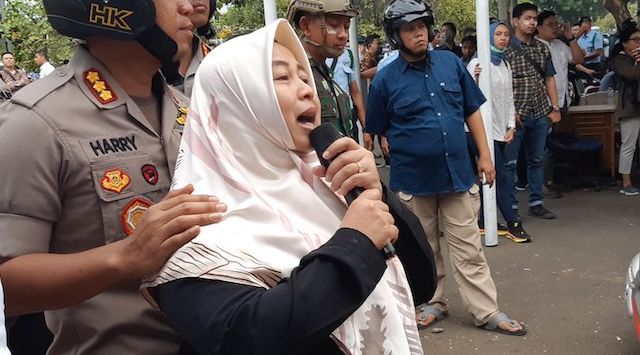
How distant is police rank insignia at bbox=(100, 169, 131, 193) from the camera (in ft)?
4.91

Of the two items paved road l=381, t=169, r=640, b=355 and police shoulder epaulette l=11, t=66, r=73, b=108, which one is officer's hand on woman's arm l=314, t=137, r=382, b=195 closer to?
police shoulder epaulette l=11, t=66, r=73, b=108

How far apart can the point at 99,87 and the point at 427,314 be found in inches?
125

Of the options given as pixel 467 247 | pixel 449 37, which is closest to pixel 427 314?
pixel 467 247

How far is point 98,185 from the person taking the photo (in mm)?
1483

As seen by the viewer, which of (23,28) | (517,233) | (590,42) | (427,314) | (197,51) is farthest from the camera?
(590,42)

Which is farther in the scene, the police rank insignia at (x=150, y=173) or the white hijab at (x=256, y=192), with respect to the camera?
the police rank insignia at (x=150, y=173)

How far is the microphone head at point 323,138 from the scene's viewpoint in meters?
1.45

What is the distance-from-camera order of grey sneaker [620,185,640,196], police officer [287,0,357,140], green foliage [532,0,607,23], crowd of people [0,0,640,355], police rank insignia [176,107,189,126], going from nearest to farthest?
crowd of people [0,0,640,355]
police rank insignia [176,107,189,126]
police officer [287,0,357,140]
grey sneaker [620,185,640,196]
green foliage [532,0,607,23]

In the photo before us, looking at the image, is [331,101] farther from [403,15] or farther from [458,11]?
[458,11]

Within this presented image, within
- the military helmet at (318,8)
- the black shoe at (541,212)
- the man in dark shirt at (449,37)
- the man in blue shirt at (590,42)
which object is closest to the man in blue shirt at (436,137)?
the military helmet at (318,8)

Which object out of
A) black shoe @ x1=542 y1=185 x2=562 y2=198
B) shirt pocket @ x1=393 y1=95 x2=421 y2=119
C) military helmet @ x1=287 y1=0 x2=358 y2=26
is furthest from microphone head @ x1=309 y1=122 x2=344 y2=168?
black shoe @ x1=542 y1=185 x2=562 y2=198

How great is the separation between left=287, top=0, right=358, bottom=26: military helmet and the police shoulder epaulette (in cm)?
209

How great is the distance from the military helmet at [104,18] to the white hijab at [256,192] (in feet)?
0.65

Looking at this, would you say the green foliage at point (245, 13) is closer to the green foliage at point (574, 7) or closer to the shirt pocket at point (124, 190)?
the shirt pocket at point (124, 190)
